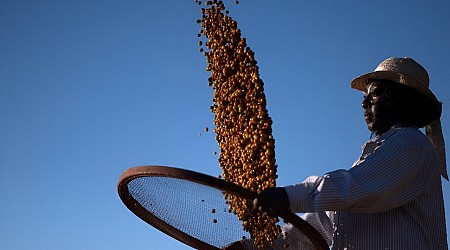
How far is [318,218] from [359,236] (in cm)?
53

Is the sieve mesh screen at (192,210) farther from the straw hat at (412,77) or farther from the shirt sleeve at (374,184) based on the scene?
the straw hat at (412,77)

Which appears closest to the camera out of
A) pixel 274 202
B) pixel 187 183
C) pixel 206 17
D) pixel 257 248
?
pixel 274 202

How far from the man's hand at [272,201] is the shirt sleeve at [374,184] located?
0.04 metres

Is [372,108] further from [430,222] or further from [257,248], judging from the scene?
[257,248]

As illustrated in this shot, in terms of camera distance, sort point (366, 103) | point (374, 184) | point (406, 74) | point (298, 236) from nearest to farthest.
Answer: point (374, 184), point (298, 236), point (406, 74), point (366, 103)

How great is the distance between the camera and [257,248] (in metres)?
3.42

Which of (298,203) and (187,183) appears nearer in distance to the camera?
(298,203)

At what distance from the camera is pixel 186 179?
2.71 m

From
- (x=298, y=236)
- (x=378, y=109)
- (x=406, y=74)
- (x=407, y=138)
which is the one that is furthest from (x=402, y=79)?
(x=298, y=236)

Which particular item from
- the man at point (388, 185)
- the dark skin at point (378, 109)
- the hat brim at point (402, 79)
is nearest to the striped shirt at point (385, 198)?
the man at point (388, 185)

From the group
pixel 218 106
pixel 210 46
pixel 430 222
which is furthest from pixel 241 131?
pixel 430 222

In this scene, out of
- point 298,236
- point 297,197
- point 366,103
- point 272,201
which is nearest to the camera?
point 272,201

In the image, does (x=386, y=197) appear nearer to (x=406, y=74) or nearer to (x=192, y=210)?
(x=406, y=74)

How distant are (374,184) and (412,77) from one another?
780 mm
